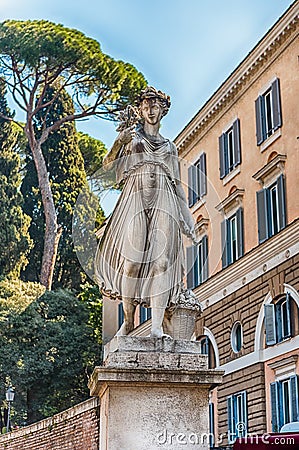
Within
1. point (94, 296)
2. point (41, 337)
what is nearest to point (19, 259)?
point (94, 296)

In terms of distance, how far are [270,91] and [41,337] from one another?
13640 mm

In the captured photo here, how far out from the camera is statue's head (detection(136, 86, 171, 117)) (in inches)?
253

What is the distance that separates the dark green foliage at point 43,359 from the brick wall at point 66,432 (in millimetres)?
11071

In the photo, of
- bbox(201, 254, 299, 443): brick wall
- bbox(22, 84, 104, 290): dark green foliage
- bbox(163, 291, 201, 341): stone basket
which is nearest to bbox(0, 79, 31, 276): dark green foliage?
bbox(22, 84, 104, 290): dark green foliage

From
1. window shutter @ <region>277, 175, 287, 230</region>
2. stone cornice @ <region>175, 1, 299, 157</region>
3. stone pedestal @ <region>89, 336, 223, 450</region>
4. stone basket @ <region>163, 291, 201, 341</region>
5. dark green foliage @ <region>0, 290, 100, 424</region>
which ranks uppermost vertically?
stone cornice @ <region>175, 1, 299, 157</region>

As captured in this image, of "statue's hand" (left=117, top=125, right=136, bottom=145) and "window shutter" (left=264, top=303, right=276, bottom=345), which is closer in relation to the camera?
"statue's hand" (left=117, top=125, right=136, bottom=145)

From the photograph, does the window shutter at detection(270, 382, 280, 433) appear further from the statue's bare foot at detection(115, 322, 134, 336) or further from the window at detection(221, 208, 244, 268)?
the statue's bare foot at detection(115, 322, 134, 336)

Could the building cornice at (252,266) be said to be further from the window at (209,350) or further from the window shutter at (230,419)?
the window shutter at (230,419)

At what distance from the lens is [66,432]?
1225 cm

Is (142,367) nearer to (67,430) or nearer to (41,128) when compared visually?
(67,430)

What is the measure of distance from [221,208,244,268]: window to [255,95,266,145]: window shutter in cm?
215

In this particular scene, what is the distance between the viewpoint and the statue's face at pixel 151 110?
21.1 ft

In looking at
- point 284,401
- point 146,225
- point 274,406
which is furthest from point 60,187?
point 146,225

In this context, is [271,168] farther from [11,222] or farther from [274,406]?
[11,222]
